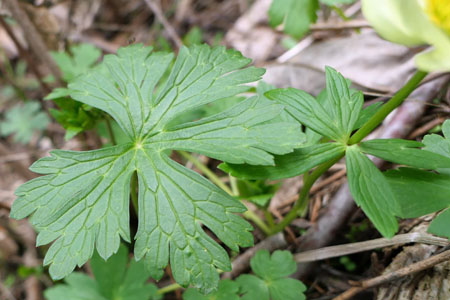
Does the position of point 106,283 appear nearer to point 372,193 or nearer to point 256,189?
point 256,189

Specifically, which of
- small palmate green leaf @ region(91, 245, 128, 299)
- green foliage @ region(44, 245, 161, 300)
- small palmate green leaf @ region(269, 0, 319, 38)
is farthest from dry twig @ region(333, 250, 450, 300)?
small palmate green leaf @ region(269, 0, 319, 38)

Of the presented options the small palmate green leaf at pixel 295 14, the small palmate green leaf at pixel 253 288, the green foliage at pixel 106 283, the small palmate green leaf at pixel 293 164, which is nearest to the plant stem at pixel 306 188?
the small palmate green leaf at pixel 293 164

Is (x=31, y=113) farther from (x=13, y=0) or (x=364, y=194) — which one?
(x=364, y=194)

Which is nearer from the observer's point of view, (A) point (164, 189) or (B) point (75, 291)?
(A) point (164, 189)

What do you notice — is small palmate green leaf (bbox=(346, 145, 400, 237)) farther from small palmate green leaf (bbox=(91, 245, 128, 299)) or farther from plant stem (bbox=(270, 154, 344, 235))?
small palmate green leaf (bbox=(91, 245, 128, 299))

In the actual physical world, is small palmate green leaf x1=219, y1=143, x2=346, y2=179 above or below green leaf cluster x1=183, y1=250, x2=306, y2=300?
above

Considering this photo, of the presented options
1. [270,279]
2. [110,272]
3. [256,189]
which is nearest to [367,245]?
[270,279]
